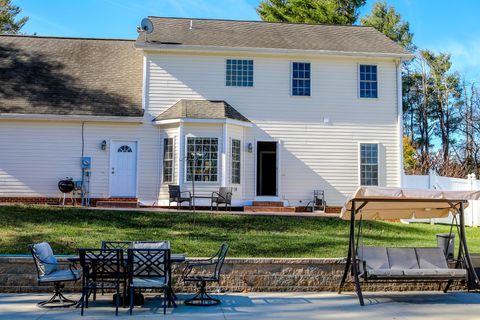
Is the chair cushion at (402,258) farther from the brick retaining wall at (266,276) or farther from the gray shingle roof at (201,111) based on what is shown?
the gray shingle roof at (201,111)

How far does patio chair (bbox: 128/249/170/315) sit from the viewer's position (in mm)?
7633

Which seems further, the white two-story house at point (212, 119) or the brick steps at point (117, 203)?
the white two-story house at point (212, 119)

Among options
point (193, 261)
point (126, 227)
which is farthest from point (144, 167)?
point (193, 261)

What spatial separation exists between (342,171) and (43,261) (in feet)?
41.5

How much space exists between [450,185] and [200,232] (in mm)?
10703

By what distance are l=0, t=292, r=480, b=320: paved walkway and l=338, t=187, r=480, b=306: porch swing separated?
14.2 inches

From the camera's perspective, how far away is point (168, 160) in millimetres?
17688

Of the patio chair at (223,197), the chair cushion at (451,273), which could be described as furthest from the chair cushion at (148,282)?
the patio chair at (223,197)

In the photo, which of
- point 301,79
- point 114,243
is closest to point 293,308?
point 114,243

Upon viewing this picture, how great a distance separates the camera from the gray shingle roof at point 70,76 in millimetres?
17906

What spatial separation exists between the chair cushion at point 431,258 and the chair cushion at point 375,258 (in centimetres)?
67

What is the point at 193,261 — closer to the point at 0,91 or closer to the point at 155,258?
the point at 155,258

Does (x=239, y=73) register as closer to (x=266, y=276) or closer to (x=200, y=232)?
(x=200, y=232)

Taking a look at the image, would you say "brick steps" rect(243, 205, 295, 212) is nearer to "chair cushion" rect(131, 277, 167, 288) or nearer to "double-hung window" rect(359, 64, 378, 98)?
"double-hung window" rect(359, 64, 378, 98)
